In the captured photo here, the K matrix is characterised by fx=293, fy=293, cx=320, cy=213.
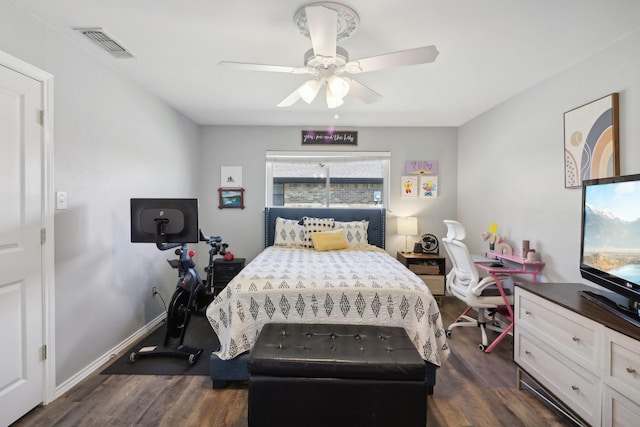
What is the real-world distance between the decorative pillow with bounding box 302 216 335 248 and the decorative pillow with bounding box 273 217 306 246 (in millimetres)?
61

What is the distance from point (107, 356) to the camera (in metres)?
2.45

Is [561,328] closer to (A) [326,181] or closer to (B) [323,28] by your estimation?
(B) [323,28]

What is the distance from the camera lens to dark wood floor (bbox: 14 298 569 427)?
1.77 m

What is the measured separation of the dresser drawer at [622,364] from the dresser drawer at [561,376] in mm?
97

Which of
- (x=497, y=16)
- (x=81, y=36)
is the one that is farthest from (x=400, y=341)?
(x=81, y=36)

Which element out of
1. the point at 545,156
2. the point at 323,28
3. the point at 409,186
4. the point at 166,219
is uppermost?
the point at 323,28

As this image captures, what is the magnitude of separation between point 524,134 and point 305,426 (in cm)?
320

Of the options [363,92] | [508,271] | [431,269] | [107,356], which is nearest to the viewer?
[363,92]

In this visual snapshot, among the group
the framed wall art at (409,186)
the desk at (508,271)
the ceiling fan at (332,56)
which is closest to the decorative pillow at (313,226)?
the framed wall art at (409,186)

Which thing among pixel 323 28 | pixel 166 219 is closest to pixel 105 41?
pixel 166 219

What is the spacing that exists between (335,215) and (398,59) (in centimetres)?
265

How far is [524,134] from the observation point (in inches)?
117

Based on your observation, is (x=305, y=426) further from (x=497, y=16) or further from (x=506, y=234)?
(x=506, y=234)

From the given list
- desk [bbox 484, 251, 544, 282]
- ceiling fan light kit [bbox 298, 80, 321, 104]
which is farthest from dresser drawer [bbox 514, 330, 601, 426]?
ceiling fan light kit [bbox 298, 80, 321, 104]
